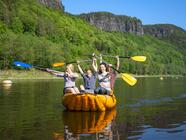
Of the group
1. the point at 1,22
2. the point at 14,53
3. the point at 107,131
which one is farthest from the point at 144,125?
the point at 1,22

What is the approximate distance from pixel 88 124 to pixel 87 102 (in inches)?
199

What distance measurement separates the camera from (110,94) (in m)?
27.0

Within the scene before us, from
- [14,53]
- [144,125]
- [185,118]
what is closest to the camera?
[144,125]

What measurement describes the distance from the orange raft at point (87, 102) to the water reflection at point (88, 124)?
594 mm

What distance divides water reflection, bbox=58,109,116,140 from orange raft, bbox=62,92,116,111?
594 millimetres

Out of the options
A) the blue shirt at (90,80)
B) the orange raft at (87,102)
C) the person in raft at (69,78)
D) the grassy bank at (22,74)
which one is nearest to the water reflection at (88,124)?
the orange raft at (87,102)

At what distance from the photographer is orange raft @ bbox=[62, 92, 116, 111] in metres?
25.3

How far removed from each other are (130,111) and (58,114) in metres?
4.89

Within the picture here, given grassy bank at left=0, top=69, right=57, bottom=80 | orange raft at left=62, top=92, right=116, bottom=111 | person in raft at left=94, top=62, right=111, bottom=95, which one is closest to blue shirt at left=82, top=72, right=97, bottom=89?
person in raft at left=94, top=62, right=111, bottom=95

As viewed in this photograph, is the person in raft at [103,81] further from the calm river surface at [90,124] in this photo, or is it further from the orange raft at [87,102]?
the calm river surface at [90,124]

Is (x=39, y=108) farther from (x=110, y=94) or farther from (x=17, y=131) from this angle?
(x=17, y=131)

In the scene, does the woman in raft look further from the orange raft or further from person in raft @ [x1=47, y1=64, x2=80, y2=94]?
person in raft @ [x1=47, y1=64, x2=80, y2=94]

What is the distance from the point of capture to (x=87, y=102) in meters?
25.5

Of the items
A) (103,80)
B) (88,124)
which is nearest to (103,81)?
(103,80)
